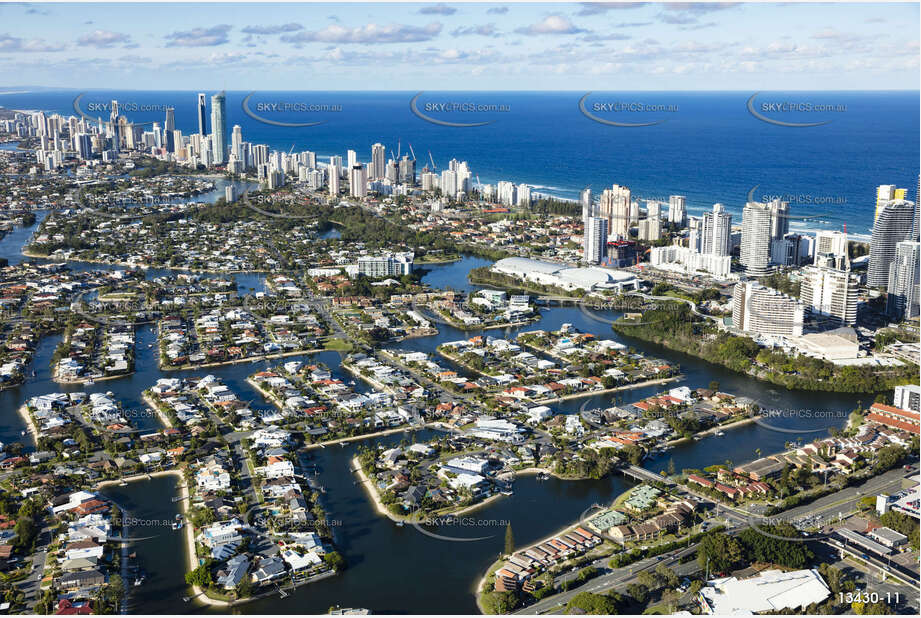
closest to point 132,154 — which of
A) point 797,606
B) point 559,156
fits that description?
point 559,156

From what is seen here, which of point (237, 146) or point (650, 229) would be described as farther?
point (237, 146)

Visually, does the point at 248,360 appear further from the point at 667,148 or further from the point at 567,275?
the point at 667,148

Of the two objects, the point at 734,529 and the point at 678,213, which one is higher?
the point at 678,213

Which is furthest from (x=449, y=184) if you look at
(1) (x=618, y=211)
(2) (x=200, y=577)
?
(2) (x=200, y=577)

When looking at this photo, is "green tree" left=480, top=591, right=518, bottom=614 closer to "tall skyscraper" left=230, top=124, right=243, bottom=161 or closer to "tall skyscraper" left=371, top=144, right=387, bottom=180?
"tall skyscraper" left=371, top=144, right=387, bottom=180

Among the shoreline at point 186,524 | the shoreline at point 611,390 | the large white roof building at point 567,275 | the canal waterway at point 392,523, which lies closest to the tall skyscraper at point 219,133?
the large white roof building at point 567,275

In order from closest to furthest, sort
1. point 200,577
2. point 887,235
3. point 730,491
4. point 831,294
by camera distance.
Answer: point 200,577
point 730,491
point 831,294
point 887,235

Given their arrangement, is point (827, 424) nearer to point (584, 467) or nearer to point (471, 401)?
point (584, 467)
